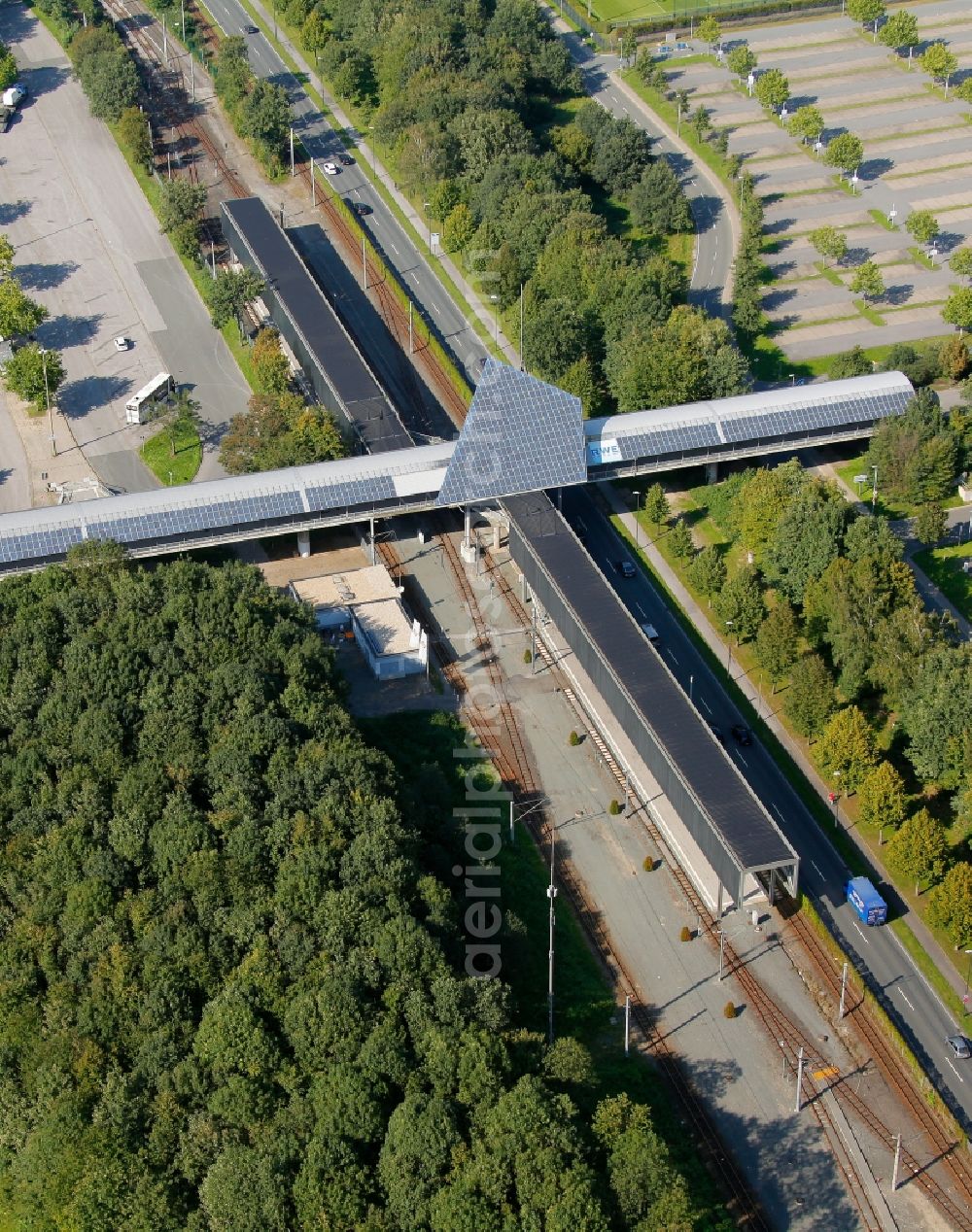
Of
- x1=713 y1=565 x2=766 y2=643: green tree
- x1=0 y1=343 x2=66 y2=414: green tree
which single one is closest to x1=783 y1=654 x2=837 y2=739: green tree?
Answer: x1=713 y1=565 x2=766 y2=643: green tree

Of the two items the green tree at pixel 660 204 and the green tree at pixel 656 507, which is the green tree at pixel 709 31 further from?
the green tree at pixel 656 507

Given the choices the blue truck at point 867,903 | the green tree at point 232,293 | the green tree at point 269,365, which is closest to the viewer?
the blue truck at point 867,903

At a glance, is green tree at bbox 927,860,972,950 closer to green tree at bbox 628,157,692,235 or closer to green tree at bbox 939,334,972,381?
green tree at bbox 939,334,972,381

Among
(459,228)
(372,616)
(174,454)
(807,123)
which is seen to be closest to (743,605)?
(372,616)

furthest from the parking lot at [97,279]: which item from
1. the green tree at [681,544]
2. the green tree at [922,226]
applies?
the green tree at [922,226]

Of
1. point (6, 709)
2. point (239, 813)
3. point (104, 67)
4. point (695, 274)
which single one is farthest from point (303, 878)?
point (104, 67)
